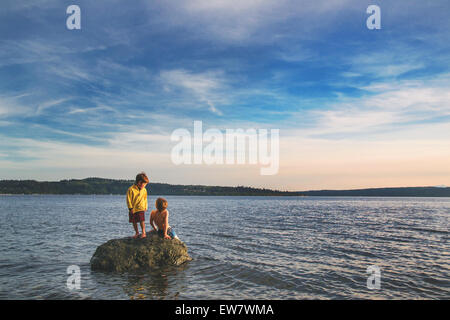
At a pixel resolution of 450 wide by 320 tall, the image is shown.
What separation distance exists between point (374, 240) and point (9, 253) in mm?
23272

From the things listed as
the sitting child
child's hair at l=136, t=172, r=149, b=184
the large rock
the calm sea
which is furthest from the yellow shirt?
the calm sea

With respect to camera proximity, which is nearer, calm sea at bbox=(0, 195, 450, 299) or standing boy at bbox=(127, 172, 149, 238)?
calm sea at bbox=(0, 195, 450, 299)

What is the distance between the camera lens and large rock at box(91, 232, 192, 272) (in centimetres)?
1196

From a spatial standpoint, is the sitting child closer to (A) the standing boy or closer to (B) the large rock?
(B) the large rock

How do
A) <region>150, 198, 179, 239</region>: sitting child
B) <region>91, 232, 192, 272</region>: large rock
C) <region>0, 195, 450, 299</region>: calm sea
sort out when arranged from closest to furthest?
<region>0, 195, 450, 299</region>: calm sea
<region>91, 232, 192, 272</region>: large rock
<region>150, 198, 179, 239</region>: sitting child

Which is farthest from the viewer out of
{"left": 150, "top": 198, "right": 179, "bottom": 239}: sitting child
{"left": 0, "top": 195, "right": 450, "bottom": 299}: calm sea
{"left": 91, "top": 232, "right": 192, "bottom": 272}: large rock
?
{"left": 150, "top": 198, "right": 179, "bottom": 239}: sitting child

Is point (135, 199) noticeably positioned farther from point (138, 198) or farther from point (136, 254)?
point (136, 254)

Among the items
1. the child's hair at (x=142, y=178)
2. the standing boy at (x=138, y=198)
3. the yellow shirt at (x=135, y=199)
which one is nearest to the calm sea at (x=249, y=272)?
the standing boy at (x=138, y=198)

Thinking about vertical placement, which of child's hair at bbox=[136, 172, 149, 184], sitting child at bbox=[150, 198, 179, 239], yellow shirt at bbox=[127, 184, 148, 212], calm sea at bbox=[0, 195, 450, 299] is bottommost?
calm sea at bbox=[0, 195, 450, 299]

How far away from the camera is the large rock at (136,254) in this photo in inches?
471

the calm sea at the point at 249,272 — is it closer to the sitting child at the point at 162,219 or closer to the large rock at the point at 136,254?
the large rock at the point at 136,254

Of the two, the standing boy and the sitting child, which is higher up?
the standing boy
